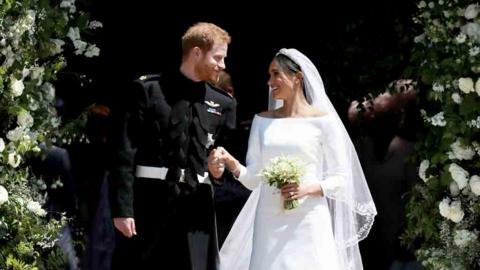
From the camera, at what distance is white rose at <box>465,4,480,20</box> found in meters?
6.49

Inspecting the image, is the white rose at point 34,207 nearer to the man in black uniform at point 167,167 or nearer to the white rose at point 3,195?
the white rose at point 3,195

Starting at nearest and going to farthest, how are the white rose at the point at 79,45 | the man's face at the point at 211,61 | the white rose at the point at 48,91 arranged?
1. the man's face at the point at 211,61
2. the white rose at the point at 48,91
3. the white rose at the point at 79,45

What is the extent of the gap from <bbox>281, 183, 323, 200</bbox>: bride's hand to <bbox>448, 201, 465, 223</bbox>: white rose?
0.75m

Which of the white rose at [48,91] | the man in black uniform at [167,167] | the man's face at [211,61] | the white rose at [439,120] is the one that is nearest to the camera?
the man in black uniform at [167,167]

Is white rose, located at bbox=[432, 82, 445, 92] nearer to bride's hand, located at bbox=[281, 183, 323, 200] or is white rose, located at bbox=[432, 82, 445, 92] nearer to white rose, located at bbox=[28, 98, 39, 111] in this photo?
bride's hand, located at bbox=[281, 183, 323, 200]

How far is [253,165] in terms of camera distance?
6566 millimetres

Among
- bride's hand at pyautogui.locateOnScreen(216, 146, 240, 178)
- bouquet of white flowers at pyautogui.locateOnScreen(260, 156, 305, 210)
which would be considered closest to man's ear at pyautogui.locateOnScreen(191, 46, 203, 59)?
bride's hand at pyautogui.locateOnScreen(216, 146, 240, 178)

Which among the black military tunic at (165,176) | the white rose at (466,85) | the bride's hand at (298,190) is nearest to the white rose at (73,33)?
the black military tunic at (165,176)

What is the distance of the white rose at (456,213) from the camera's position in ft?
21.2

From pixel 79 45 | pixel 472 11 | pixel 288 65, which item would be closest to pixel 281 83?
pixel 288 65

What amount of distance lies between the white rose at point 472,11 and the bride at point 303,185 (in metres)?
0.90

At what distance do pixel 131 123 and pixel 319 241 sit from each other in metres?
1.20

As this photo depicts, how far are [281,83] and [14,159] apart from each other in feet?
4.94

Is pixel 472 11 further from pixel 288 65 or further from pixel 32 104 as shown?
pixel 32 104
